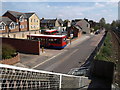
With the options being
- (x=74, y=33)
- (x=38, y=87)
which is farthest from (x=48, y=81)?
(x=74, y=33)

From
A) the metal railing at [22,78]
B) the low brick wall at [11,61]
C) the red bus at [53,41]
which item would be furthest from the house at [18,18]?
the metal railing at [22,78]

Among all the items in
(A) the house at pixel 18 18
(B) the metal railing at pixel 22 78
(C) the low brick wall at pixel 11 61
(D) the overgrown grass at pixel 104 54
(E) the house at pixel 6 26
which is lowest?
(C) the low brick wall at pixel 11 61

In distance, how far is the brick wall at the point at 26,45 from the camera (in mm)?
17656

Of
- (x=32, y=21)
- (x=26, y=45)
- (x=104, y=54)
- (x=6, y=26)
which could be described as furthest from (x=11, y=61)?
(x=32, y=21)

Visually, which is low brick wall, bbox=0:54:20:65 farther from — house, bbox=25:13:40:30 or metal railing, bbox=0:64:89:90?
house, bbox=25:13:40:30

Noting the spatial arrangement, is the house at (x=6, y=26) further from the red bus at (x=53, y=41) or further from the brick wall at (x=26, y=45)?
the red bus at (x=53, y=41)

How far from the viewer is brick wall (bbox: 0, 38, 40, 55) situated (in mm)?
17656

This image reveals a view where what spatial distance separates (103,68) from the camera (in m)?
8.91

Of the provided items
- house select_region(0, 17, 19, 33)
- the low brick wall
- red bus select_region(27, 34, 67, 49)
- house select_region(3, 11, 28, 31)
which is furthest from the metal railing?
house select_region(3, 11, 28, 31)

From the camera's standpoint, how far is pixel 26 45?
18359 mm

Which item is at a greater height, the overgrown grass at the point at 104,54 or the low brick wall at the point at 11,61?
the overgrown grass at the point at 104,54

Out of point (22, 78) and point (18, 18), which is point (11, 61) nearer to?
point (22, 78)

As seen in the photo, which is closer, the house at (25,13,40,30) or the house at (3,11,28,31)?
the house at (3,11,28,31)

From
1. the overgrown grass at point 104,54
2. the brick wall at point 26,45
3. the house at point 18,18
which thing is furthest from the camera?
the house at point 18,18
